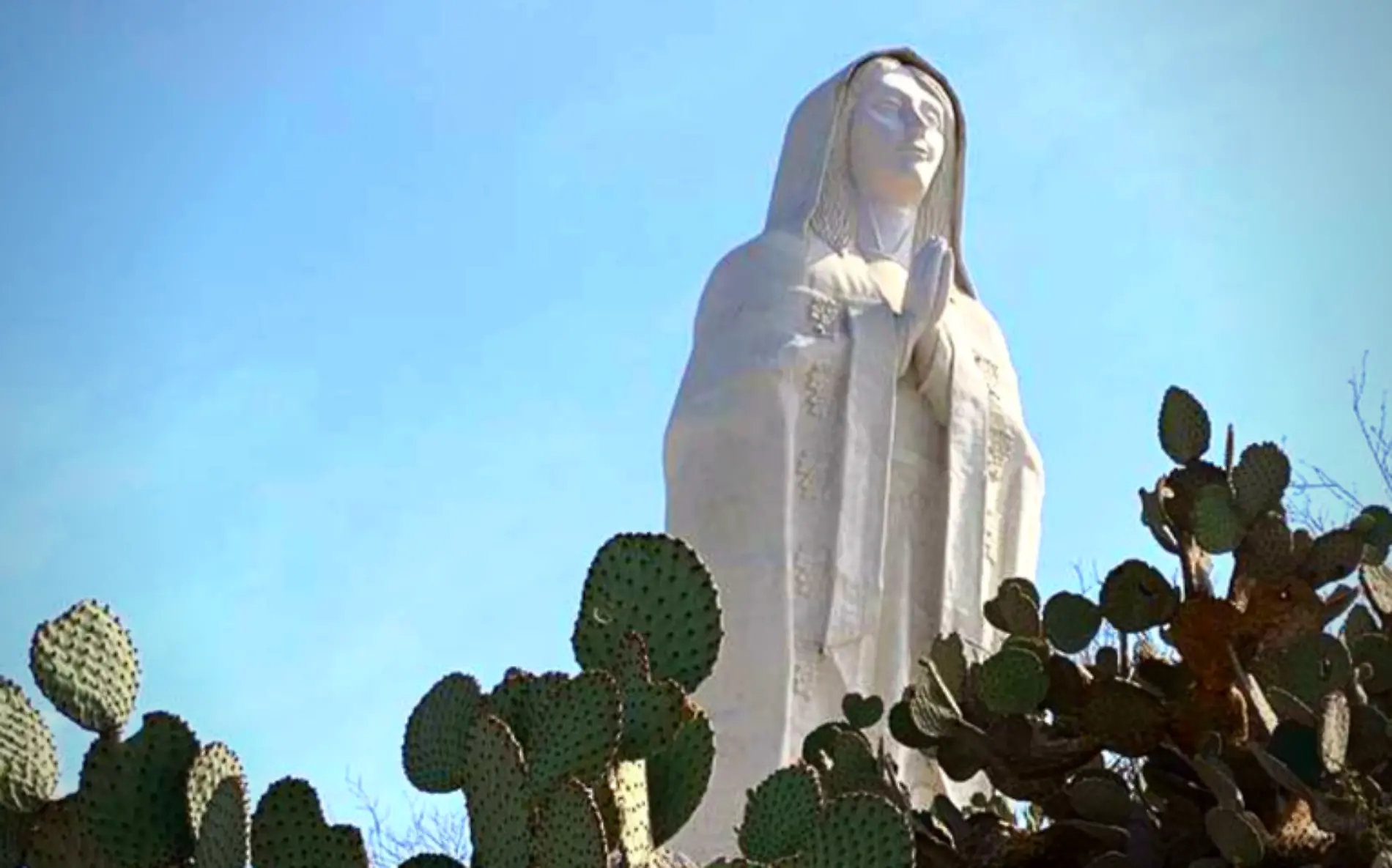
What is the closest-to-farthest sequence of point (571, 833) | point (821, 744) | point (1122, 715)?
point (571, 833)
point (1122, 715)
point (821, 744)

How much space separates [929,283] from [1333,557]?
461 centimetres

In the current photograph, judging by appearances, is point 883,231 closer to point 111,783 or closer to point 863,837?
point 863,837

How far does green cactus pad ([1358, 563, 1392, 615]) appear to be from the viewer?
14.2 ft

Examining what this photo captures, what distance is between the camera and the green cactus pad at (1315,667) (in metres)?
3.91

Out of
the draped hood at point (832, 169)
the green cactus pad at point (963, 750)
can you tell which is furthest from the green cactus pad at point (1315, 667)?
the draped hood at point (832, 169)

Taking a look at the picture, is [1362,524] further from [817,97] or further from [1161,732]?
[817,97]

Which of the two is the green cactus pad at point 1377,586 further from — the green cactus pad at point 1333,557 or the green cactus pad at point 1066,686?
the green cactus pad at point 1066,686

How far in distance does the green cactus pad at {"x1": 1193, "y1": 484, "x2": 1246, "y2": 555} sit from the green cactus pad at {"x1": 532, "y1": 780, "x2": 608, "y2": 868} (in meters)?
1.73

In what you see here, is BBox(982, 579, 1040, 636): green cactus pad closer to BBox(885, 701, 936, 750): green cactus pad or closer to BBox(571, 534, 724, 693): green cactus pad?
BBox(885, 701, 936, 750): green cactus pad

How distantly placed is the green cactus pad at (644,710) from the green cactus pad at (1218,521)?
56.8 inches

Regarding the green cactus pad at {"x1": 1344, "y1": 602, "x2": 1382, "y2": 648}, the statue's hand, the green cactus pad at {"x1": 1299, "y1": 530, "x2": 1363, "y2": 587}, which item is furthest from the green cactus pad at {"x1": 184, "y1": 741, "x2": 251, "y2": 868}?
the statue's hand

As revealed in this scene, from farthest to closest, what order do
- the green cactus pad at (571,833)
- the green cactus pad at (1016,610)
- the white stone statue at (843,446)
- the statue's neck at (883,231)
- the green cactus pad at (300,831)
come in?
1. the statue's neck at (883,231)
2. the white stone statue at (843,446)
3. the green cactus pad at (1016,610)
4. the green cactus pad at (300,831)
5. the green cactus pad at (571,833)

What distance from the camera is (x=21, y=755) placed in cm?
298

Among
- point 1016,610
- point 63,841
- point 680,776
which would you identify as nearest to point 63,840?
point 63,841
